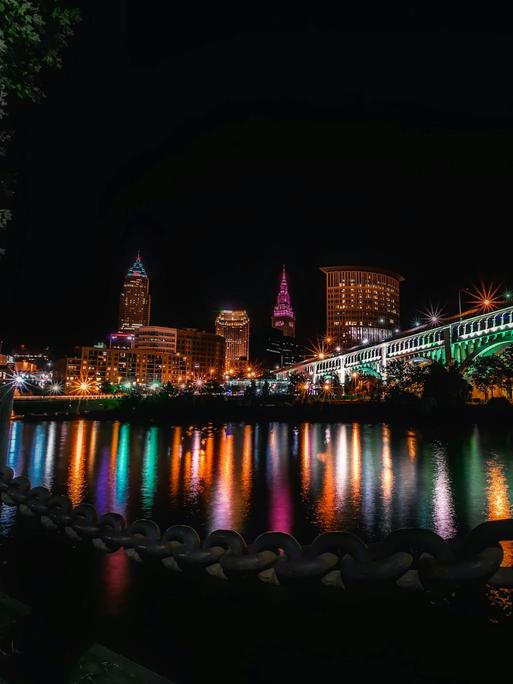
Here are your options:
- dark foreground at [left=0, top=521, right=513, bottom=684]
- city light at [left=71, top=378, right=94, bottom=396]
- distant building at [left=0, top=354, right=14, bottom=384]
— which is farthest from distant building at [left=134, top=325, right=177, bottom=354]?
dark foreground at [left=0, top=521, right=513, bottom=684]

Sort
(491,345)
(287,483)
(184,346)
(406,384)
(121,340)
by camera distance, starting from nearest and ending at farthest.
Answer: (287,483)
(406,384)
(491,345)
(184,346)
(121,340)

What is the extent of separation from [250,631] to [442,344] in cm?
7394

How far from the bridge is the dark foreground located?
2312 inches

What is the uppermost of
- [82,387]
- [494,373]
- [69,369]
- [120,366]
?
[120,366]

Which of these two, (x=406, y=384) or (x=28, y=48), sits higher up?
(x=28, y=48)

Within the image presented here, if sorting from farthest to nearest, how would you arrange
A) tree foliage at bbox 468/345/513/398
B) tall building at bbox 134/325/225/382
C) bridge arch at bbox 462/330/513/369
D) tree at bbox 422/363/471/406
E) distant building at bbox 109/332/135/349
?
distant building at bbox 109/332/135/349, tall building at bbox 134/325/225/382, bridge arch at bbox 462/330/513/369, tree foliage at bbox 468/345/513/398, tree at bbox 422/363/471/406

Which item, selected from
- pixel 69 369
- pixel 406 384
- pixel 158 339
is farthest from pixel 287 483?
pixel 158 339

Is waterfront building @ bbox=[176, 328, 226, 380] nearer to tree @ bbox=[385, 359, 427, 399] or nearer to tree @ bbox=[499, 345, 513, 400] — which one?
tree @ bbox=[385, 359, 427, 399]

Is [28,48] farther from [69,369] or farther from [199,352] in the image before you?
[199,352]

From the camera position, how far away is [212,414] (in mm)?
34844

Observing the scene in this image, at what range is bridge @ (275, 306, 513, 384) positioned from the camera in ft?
192

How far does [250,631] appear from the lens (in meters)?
3.26

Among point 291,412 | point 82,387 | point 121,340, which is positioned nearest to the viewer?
point 291,412

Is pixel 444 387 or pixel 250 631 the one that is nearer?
pixel 250 631
